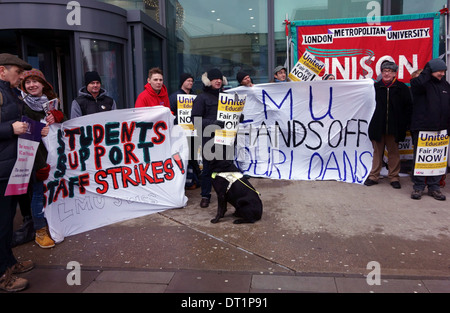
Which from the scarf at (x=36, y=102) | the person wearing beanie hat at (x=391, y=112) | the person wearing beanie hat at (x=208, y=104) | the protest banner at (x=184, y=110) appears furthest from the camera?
the protest banner at (x=184, y=110)

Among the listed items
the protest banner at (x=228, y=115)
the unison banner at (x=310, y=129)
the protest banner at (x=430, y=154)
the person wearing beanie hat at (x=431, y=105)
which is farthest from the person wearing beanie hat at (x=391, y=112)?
the protest banner at (x=228, y=115)

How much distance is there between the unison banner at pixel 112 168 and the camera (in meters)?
4.49

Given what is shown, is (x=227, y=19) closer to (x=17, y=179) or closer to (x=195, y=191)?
(x=195, y=191)

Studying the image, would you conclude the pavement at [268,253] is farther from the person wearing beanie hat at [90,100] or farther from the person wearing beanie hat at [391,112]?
the person wearing beanie hat at [90,100]

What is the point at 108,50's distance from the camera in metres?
7.00

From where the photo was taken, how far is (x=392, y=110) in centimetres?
604

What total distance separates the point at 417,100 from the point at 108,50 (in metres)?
5.07

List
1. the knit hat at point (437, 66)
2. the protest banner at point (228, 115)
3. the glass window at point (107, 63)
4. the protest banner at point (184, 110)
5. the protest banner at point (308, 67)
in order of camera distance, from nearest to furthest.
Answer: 1. the protest banner at point (228, 115)
2. the knit hat at point (437, 66)
3. the protest banner at point (184, 110)
4. the glass window at point (107, 63)
5. the protest banner at point (308, 67)

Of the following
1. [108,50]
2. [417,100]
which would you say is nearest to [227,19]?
[108,50]

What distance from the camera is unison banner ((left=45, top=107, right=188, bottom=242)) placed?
4492 millimetres

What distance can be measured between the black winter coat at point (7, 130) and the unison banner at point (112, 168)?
106 centimetres

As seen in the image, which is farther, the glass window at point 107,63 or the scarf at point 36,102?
the glass window at point 107,63
